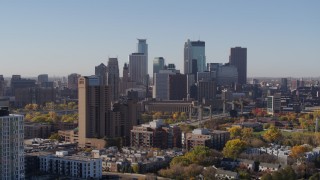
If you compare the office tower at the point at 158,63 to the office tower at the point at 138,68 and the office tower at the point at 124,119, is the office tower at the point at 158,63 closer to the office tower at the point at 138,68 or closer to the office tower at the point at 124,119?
the office tower at the point at 138,68

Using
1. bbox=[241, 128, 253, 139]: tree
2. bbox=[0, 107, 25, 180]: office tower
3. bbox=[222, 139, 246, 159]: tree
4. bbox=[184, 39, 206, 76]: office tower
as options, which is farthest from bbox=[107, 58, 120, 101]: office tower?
bbox=[0, 107, 25, 180]: office tower

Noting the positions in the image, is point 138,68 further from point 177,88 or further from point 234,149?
point 234,149

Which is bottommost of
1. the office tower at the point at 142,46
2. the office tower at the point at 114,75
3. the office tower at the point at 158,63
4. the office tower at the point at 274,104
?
the office tower at the point at 274,104

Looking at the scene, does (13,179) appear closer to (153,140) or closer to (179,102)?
(153,140)

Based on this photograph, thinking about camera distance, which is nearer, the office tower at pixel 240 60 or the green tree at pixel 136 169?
the green tree at pixel 136 169

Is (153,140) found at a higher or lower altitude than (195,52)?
lower

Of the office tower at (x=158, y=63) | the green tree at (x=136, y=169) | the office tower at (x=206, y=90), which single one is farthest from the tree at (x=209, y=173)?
the office tower at (x=158, y=63)

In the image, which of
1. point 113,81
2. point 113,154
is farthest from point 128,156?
point 113,81
